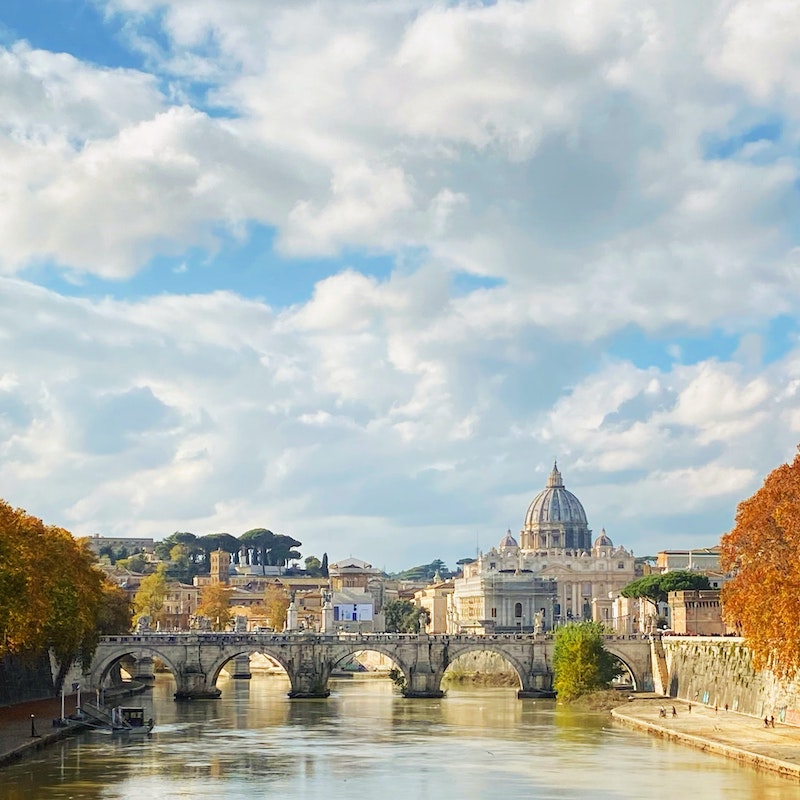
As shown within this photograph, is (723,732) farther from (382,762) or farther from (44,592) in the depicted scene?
(44,592)

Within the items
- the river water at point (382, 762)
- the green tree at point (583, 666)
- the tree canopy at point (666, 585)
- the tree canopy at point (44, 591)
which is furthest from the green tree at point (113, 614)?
the tree canopy at point (666, 585)

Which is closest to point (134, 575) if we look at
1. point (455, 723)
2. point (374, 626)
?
point (374, 626)

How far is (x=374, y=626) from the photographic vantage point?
148 m

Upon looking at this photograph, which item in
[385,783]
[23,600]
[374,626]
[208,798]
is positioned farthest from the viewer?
[374,626]

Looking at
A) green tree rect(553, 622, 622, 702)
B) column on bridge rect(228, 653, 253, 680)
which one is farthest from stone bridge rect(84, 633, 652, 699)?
Answer: column on bridge rect(228, 653, 253, 680)

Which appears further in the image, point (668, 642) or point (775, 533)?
point (668, 642)

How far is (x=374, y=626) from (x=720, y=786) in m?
106

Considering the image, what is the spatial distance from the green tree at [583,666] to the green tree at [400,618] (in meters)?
72.1

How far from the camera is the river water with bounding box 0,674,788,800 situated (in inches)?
1676

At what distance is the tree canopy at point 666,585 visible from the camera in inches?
4422

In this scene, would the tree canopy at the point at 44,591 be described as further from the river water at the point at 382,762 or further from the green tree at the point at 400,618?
the green tree at the point at 400,618

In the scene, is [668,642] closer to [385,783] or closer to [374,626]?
[385,783]

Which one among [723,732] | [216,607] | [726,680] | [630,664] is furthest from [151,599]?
[723,732]

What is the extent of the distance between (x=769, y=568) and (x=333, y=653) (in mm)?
40909
